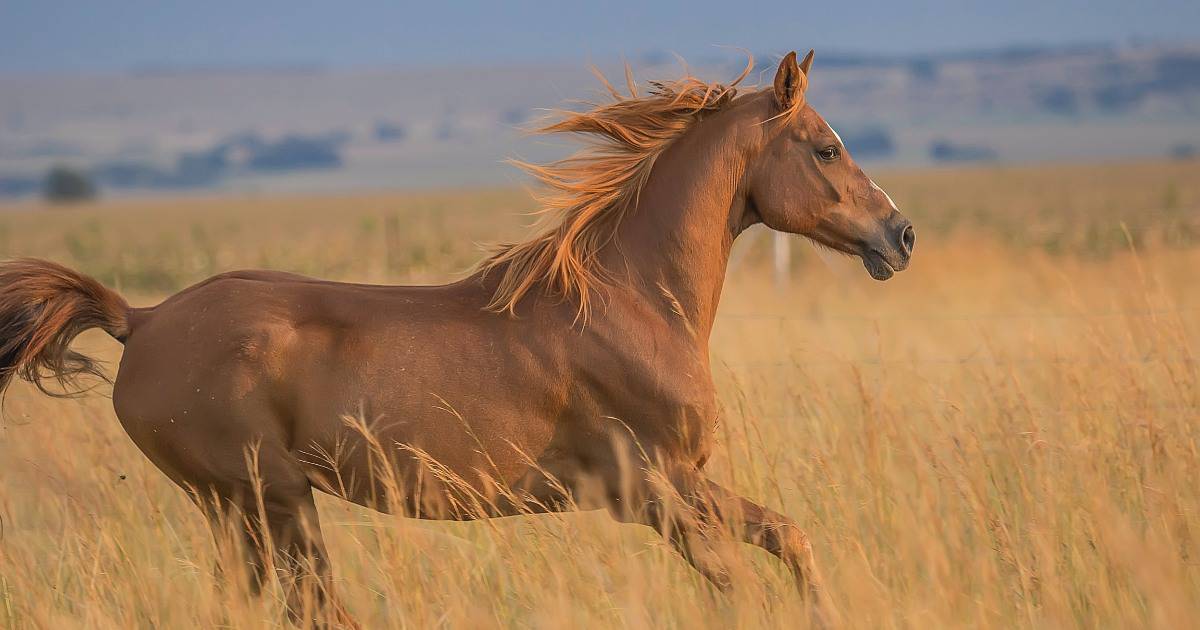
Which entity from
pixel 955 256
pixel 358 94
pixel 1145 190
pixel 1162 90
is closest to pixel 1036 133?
pixel 1162 90

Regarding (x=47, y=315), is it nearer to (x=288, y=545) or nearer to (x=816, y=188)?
(x=288, y=545)

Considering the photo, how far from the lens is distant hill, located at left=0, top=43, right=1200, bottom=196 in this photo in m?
135

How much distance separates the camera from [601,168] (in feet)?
15.6

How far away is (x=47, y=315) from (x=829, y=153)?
2772 millimetres

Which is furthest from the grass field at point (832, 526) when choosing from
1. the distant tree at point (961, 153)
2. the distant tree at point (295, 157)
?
the distant tree at point (295, 157)

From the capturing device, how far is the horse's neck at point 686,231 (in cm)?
460

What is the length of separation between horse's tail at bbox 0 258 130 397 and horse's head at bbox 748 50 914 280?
91.2 inches

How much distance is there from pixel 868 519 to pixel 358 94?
618 feet

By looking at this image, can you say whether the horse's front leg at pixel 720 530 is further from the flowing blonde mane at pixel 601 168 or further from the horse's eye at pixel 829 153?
the horse's eye at pixel 829 153

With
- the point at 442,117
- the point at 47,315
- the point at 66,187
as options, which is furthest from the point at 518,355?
the point at 442,117

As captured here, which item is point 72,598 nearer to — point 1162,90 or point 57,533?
point 57,533

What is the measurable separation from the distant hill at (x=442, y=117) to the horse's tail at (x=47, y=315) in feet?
356

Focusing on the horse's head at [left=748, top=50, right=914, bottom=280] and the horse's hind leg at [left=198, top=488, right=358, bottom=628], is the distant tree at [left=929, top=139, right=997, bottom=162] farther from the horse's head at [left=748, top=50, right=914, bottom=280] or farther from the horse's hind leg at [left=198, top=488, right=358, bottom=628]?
the horse's hind leg at [left=198, top=488, right=358, bottom=628]

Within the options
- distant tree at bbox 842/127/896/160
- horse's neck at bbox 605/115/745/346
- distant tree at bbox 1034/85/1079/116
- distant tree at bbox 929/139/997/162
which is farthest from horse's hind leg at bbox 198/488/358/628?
distant tree at bbox 1034/85/1079/116
